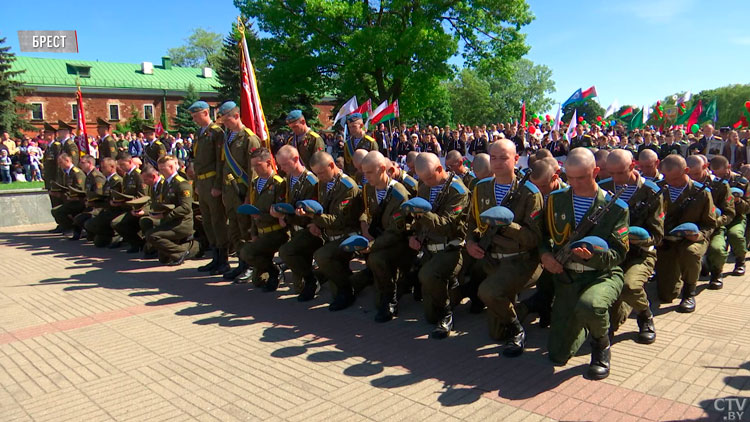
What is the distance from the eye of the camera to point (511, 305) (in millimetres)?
4746

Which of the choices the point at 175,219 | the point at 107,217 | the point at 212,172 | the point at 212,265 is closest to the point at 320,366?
the point at 212,265

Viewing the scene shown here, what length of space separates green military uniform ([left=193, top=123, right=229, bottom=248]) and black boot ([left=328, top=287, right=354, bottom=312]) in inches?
106

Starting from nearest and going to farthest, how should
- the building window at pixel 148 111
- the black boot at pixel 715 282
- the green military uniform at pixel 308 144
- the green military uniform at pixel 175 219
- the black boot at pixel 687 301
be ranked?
the black boot at pixel 687 301 → the black boot at pixel 715 282 → the green military uniform at pixel 308 144 → the green military uniform at pixel 175 219 → the building window at pixel 148 111

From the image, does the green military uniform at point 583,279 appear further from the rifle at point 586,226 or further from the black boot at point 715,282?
the black boot at point 715,282

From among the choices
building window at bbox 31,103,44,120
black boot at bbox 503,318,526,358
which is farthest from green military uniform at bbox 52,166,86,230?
building window at bbox 31,103,44,120

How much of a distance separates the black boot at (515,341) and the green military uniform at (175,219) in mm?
6005

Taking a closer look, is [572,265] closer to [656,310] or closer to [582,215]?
[582,215]

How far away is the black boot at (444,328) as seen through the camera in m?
5.18

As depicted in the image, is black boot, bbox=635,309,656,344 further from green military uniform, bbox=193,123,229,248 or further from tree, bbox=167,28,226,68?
tree, bbox=167,28,226,68

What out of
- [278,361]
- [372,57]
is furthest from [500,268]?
[372,57]

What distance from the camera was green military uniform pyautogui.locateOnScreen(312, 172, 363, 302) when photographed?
6156 mm

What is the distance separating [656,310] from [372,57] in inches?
873

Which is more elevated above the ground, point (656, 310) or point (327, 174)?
point (327, 174)

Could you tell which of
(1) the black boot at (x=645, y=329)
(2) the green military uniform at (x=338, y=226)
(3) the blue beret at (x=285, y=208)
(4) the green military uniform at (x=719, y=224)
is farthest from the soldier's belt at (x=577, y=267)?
(3) the blue beret at (x=285, y=208)
